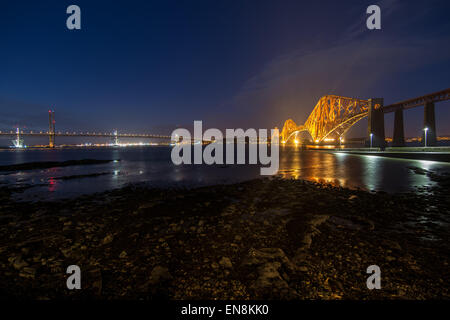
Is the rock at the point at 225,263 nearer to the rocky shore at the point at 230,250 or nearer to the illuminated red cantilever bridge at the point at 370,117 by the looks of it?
the rocky shore at the point at 230,250

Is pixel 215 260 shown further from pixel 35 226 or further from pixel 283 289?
pixel 35 226

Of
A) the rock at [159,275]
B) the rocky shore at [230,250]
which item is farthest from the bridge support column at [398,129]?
the rock at [159,275]

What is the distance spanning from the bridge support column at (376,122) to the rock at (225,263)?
7030cm

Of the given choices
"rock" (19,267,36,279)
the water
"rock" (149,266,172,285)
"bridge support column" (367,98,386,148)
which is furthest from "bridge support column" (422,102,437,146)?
"rock" (19,267,36,279)

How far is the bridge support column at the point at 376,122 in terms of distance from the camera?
195 ft

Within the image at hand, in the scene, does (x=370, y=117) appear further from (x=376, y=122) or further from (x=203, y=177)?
(x=203, y=177)

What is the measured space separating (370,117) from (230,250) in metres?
72.2

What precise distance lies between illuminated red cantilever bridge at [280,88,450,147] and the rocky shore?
4832cm

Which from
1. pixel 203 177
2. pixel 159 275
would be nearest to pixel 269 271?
pixel 159 275

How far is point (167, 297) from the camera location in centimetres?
330

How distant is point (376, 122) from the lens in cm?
6000
